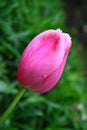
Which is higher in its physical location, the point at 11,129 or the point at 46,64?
the point at 46,64

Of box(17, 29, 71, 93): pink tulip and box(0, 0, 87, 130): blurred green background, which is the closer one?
box(17, 29, 71, 93): pink tulip

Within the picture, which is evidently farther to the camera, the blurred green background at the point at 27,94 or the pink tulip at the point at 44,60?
the blurred green background at the point at 27,94

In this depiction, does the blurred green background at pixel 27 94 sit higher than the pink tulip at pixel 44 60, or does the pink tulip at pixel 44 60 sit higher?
the pink tulip at pixel 44 60

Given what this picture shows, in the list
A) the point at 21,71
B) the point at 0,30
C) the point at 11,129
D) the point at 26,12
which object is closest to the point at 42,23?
the point at 26,12

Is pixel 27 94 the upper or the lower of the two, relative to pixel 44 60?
lower

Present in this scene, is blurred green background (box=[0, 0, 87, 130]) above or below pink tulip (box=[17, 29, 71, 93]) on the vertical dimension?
below

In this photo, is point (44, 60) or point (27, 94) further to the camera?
point (27, 94)

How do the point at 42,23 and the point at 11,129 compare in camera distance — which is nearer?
the point at 11,129

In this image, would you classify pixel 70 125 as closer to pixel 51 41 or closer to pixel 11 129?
pixel 11 129
